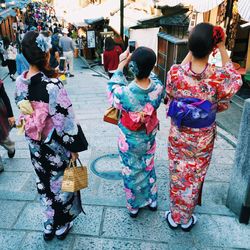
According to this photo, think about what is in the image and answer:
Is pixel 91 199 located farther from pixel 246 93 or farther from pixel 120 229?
pixel 246 93

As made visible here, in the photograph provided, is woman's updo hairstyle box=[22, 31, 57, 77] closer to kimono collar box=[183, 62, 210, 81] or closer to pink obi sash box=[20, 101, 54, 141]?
→ pink obi sash box=[20, 101, 54, 141]

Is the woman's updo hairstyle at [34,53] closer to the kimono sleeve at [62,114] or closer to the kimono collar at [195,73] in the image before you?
the kimono sleeve at [62,114]

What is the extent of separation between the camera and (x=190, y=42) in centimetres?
234

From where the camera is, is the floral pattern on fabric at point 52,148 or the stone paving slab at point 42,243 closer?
the floral pattern on fabric at point 52,148

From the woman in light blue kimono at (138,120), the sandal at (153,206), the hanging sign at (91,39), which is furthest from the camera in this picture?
the hanging sign at (91,39)

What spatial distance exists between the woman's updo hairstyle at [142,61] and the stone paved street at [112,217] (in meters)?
1.59

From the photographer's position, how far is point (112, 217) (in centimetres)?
311

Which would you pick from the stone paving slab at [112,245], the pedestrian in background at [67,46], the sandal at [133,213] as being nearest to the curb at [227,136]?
the sandal at [133,213]

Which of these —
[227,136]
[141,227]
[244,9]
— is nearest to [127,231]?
[141,227]

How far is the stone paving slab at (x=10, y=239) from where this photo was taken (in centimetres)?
274

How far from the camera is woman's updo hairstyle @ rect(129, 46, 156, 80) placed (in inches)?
99.7

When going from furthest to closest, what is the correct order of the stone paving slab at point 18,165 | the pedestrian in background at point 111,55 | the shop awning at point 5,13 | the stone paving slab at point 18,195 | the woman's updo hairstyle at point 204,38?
the shop awning at point 5,13
the pedestrian in background at point 111,55
the stone paving slab at point 18,165
the stone paving slab at point 18,195
the woman's updo hairstyle at point 204,38

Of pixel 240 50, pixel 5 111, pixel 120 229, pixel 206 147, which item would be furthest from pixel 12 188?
pixel 240 50

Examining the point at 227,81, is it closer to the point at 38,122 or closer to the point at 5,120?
the point at 38,122
